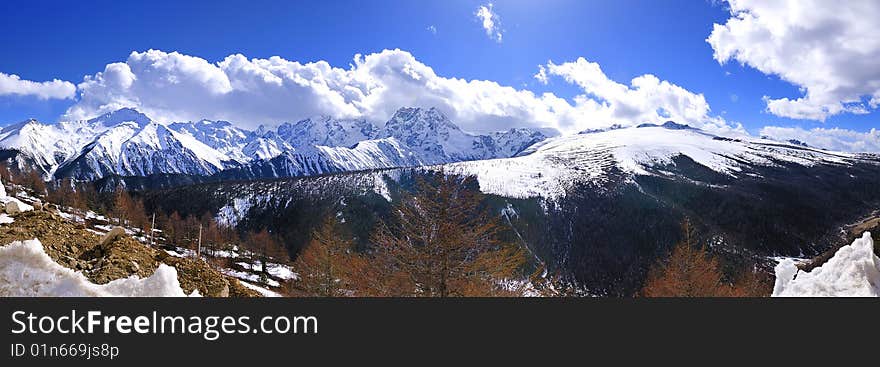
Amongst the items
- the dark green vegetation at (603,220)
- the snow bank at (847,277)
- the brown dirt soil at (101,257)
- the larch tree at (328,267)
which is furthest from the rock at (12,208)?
the dark green vegetation at (603,220)

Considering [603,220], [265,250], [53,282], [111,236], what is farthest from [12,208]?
[603,220]

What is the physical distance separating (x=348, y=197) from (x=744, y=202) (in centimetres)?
15357

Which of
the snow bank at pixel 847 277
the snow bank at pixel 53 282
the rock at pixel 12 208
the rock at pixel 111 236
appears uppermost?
the rock at pixel 12 208

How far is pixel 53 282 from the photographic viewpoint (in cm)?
578

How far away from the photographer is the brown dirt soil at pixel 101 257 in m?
7.65

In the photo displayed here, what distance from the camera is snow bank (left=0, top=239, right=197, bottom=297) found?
5668 mm

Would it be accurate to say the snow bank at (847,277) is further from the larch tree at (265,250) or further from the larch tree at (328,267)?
the larch tree at (265,250)

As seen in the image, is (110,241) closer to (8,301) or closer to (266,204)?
(8,301)

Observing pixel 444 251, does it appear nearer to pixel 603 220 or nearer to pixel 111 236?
pixel 111 236

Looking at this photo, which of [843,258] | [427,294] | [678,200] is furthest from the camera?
[678,200]

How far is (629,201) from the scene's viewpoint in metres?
186

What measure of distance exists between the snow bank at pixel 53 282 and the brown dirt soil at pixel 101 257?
126 centimetres

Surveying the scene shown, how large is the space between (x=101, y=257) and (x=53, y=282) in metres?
2.81

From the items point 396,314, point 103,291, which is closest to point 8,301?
point 103,291
